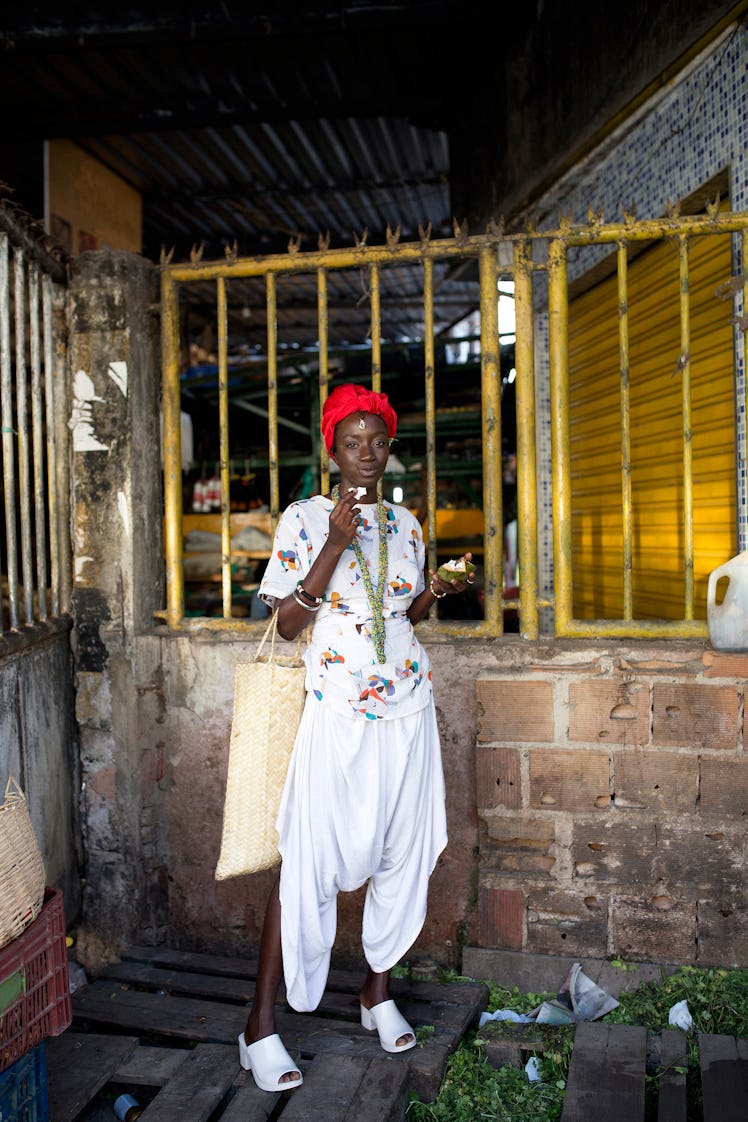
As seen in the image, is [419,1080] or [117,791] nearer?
[419,1080]

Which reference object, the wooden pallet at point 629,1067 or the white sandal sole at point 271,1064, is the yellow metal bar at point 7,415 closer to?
the white sandal sole at point 271,1064

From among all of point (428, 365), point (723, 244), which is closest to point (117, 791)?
point (428, 365)

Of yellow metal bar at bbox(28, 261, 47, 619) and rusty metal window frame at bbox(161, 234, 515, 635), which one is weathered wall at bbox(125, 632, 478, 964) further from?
yellow metal bar at bbox(28, 261, 47, 619)

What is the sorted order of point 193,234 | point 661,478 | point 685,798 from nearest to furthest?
point 685,798
point 661,478
point 193,234

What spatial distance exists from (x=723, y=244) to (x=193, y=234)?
20.5 ft

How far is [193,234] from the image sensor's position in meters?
8.79

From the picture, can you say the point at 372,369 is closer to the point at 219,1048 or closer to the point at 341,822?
the point at 341,822

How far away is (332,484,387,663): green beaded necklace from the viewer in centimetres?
255

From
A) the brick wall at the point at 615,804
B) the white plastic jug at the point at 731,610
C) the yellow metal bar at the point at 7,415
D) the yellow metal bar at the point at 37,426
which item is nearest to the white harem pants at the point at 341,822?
the brick wall at the point at 615,804

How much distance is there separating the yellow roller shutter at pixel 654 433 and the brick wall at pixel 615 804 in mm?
1012

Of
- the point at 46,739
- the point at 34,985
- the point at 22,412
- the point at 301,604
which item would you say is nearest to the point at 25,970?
the point at 34,985

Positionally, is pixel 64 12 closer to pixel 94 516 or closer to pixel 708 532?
pixel 94 516

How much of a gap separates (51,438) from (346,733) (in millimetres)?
1818

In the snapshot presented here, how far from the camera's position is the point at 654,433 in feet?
15.2
